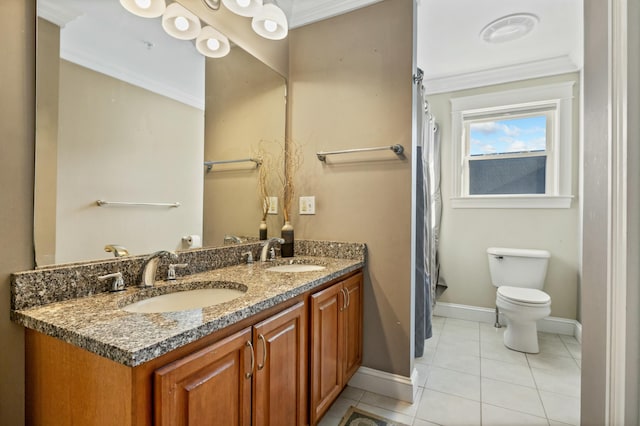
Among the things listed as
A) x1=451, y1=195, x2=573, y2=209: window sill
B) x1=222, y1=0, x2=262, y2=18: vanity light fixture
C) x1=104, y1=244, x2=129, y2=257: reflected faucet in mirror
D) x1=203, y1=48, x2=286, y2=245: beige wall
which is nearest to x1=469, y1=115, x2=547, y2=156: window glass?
x1=451, y1=195, x2=573, y2=209: window sill

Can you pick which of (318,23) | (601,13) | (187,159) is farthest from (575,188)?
(187,159)

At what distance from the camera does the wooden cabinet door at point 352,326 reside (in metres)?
1.66

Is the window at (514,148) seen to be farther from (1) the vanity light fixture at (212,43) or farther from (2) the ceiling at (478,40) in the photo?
(1) the vanity light fixture at (212,43)

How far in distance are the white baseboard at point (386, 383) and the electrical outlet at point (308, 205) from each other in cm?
106

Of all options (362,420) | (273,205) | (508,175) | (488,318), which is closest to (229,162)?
(273,205)

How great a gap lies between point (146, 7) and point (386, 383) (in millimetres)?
2274

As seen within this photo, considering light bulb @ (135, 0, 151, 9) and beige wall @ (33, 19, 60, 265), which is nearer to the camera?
beige wall @ (33, 19, 60, 265)

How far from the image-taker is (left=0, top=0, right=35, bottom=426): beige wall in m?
0.85

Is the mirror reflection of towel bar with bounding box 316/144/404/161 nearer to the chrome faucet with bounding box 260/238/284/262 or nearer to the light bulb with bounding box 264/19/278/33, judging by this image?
A: the chrome faucet with bounding box 260/238/284/262

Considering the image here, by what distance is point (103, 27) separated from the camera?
1.13 metres

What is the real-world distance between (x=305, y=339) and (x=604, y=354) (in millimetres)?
1011

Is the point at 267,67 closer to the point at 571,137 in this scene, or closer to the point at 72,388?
the point at 72,388

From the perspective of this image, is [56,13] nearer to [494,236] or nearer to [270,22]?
[270,22]

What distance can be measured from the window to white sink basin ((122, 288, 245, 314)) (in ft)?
8.57
